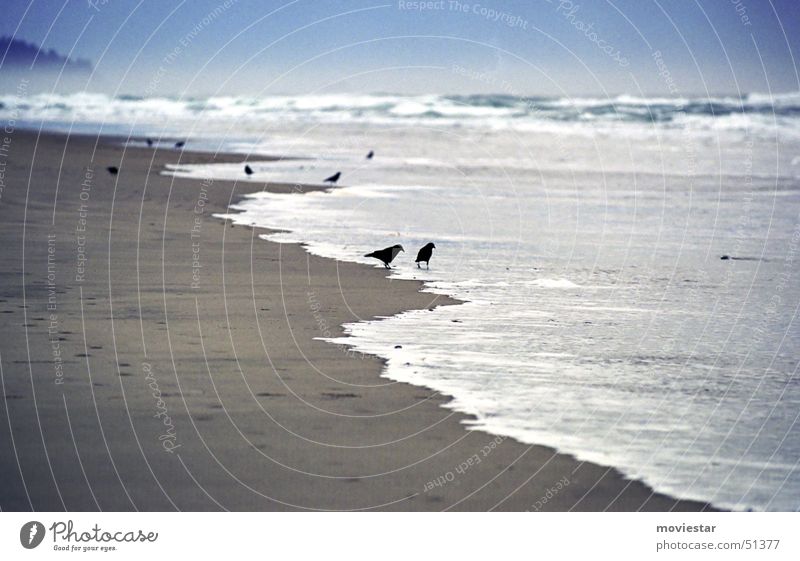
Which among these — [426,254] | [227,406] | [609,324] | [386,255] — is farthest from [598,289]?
[227,406]

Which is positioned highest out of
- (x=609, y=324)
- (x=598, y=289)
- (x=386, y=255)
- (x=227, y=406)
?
(x=386, y=255)

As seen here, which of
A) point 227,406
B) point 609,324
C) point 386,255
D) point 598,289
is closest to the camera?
point 227,406

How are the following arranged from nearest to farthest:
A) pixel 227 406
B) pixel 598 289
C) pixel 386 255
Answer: pixel 227 406 → pixel 598 289 → pixel 386 255

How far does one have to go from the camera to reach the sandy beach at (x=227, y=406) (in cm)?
561

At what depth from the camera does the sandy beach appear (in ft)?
18.4

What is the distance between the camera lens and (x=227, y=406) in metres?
6.81

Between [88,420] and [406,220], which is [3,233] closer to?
[406,220]

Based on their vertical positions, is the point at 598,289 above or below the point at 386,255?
below

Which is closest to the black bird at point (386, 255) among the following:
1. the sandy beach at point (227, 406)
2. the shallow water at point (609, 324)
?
the shallow water at point (609, 324)

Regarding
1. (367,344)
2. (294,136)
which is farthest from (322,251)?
(294,136)

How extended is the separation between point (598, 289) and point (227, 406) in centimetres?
545

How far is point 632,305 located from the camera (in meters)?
10.5

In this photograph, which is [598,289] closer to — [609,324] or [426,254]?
[609,324]

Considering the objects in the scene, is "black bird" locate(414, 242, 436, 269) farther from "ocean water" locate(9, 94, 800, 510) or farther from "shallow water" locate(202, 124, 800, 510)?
"ocean water" locate(9, 94, 800, 510)
